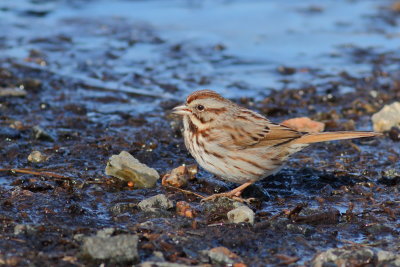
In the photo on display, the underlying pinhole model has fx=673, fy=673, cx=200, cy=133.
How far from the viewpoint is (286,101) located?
9039 mm

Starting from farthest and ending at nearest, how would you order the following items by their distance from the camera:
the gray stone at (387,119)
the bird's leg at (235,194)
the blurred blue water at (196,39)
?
1. the blurred blue water at (196,39)
2. the gray stone at (387,119)
3. the bird's leg at (235,194)

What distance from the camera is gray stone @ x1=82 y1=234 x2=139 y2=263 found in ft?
14.8

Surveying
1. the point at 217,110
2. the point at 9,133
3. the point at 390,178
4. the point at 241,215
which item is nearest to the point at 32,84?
the point at 9,133

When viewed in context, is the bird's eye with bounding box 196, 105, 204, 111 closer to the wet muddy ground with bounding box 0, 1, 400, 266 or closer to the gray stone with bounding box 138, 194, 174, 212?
the wet muddy ground with bounding box 0, 1, 400, 266

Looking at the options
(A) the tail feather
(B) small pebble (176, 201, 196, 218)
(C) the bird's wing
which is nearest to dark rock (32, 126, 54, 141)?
(C) the bird's wing

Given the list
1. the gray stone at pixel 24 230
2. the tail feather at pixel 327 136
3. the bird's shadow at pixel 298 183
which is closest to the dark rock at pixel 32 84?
the bird's shadow at pixel 298 183

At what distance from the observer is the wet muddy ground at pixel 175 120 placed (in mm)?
5113

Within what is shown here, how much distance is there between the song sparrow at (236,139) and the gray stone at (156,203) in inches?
18.4

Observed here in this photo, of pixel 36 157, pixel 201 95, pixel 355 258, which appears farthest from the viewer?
pixel 36 157

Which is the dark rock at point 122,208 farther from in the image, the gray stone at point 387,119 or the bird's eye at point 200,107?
the gray stone at point 387,119

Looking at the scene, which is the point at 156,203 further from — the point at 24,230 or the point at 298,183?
the point at 298,183

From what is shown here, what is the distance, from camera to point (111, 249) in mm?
4535

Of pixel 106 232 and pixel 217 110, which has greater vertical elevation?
pixel 217 110

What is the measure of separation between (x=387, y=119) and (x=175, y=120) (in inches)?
99.0
